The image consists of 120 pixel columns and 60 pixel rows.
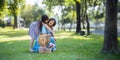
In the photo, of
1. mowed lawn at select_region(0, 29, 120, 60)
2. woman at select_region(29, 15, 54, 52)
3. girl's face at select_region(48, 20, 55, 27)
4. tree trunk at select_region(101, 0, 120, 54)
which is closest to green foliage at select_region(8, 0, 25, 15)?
mowed lawn at select_region(0, 29, 120, 60)

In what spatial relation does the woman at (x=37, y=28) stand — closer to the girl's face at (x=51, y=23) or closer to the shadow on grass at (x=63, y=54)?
the girl's face at (x=51, y=23)

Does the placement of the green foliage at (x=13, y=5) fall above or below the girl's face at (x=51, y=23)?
above

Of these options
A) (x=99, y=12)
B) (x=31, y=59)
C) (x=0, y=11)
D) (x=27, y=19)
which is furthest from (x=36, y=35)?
(x=27, y=19)

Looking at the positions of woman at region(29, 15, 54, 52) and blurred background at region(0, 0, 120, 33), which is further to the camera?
blurred background at region(0, 0, 120, 33)

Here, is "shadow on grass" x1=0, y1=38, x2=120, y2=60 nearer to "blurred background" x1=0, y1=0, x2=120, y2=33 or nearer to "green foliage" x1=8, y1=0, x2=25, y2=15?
"blurred background" x1=0, y1=0, x2=120, y2=33

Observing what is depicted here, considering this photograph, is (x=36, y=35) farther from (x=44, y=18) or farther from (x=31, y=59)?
(x=31, y=59)

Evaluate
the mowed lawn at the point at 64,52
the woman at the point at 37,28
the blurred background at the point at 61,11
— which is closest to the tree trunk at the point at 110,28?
the mowed lawn at the point at 64,52

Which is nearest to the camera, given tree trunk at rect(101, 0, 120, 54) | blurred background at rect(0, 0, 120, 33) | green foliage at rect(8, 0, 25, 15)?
tree trunk at rect(101, 0, 120, 54)

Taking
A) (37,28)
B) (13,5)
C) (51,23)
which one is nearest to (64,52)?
(51,23)

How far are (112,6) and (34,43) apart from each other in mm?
3846

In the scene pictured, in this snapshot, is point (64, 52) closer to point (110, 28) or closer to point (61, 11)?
point (110, 28)

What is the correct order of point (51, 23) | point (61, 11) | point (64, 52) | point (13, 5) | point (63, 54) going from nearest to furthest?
point (63, 54), point (64, 52), point (51, 23), point (13, 5), point (61, 11)

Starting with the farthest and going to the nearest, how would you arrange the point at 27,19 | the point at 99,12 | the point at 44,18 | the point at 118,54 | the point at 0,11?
the point at 27,19 < the point at 99,12 < the point at 0,11 < the point at 44,18 < the point at 118,54

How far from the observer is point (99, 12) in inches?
3145
